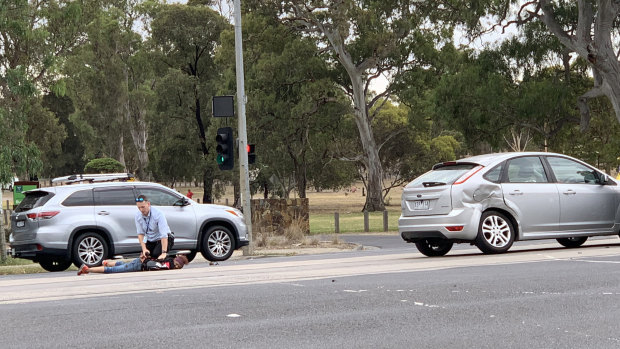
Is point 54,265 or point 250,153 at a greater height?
point 250,153

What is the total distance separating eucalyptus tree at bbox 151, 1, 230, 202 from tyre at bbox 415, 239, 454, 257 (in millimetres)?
48397

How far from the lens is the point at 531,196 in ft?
47.8

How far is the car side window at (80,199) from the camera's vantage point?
17.4 m

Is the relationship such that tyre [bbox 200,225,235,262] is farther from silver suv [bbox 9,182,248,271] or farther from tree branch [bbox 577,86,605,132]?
tree branch [bbox 577,86,605,132]

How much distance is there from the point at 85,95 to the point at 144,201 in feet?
180

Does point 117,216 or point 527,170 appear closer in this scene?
point 527,170

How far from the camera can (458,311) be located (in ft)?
28.2

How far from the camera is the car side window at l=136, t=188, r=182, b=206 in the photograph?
723 inches

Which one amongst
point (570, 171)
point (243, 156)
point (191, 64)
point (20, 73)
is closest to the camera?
point (570, 171)

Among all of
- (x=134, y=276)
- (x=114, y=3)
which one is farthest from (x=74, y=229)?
(x=114, y=3)

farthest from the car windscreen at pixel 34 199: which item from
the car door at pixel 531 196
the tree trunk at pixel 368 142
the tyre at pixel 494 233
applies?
the tree trunk at pixel 368 142

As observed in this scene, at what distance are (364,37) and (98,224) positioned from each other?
35586 millimetres

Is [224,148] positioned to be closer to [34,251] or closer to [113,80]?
[34,251]

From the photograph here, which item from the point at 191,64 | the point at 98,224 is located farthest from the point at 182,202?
the point at 191,64
